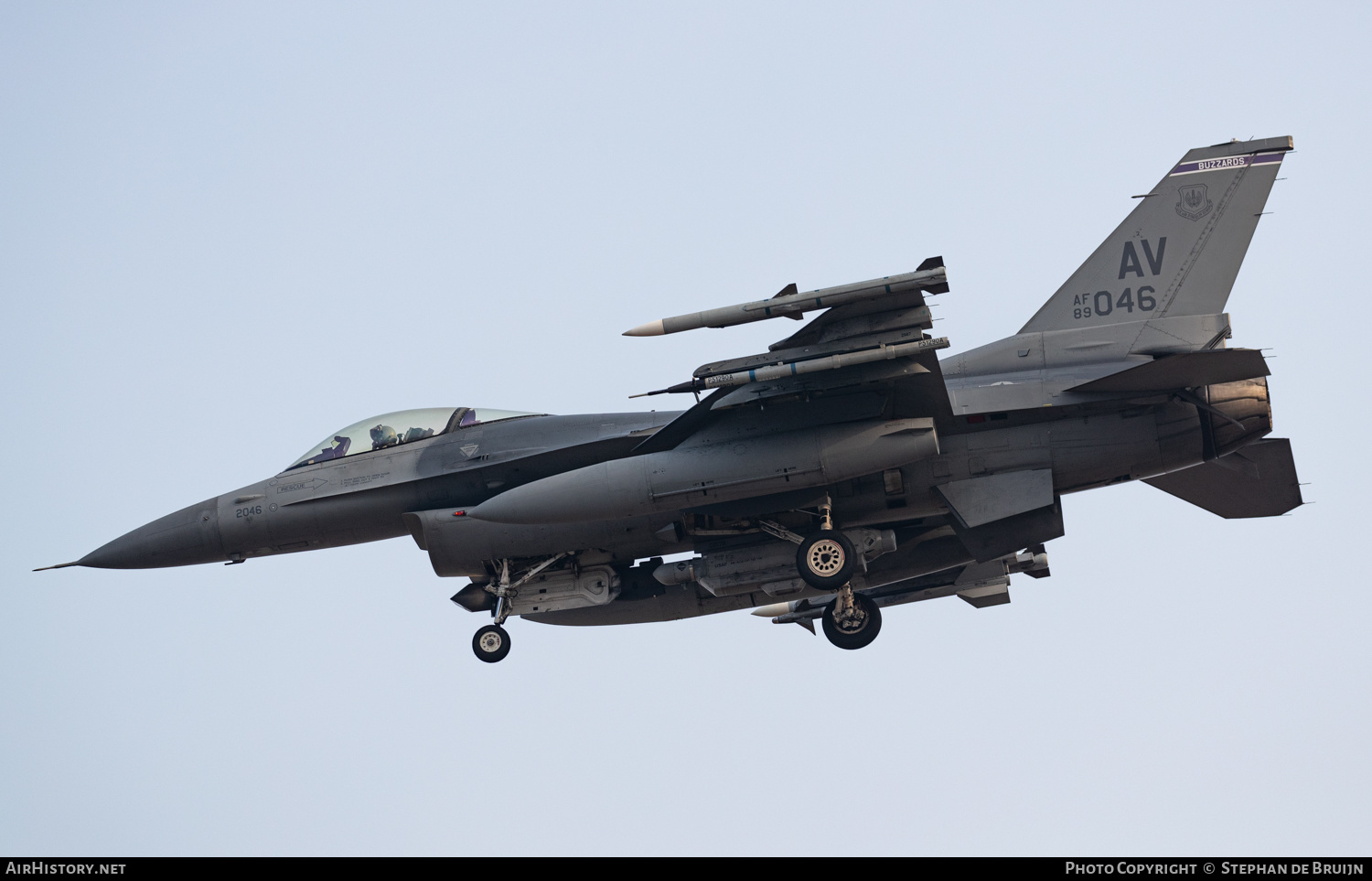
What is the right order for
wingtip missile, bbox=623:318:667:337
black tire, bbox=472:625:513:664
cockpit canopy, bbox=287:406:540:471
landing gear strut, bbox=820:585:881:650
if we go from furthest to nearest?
landing gear strut, bbox=820:585:881:650, cockpit canopy, bbox=287:406:540:471, black tire, bbox=472:625:513:664, wingtip missile, bbox=623:318:667:337

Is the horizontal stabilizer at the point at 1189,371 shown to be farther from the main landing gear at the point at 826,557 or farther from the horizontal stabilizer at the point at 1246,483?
the main landing gear at the point at 826,557

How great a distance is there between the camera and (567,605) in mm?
16266

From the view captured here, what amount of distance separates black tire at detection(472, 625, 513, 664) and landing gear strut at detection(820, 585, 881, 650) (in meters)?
4.36

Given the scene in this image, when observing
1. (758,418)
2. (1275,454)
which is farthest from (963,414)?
(1275,454)

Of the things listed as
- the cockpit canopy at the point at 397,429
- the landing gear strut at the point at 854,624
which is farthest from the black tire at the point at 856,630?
the cockpit canopy at the point at 397,429

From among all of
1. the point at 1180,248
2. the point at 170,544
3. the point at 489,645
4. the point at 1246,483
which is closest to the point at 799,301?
the point at 1180,248

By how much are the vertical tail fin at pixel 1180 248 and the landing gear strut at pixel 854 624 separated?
4.44 metres

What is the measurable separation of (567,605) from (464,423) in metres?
2.55

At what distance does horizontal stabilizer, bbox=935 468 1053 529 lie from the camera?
47.5 feet

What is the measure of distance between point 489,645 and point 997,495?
20.1 feet

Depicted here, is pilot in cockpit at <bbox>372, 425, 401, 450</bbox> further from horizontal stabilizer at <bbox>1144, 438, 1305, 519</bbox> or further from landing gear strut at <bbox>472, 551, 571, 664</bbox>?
horizontal stabilizer at <bbox>1144, 438, 1305, 519</bbox>

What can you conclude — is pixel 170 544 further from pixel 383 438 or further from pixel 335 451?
pixel 383 438

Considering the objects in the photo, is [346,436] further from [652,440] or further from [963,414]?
[963,414]

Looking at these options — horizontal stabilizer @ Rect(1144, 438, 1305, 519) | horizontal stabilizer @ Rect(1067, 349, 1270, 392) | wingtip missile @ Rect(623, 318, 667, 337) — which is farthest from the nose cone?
horizontal stabilizer @ Rect(1144, 438, 1305, 519)
